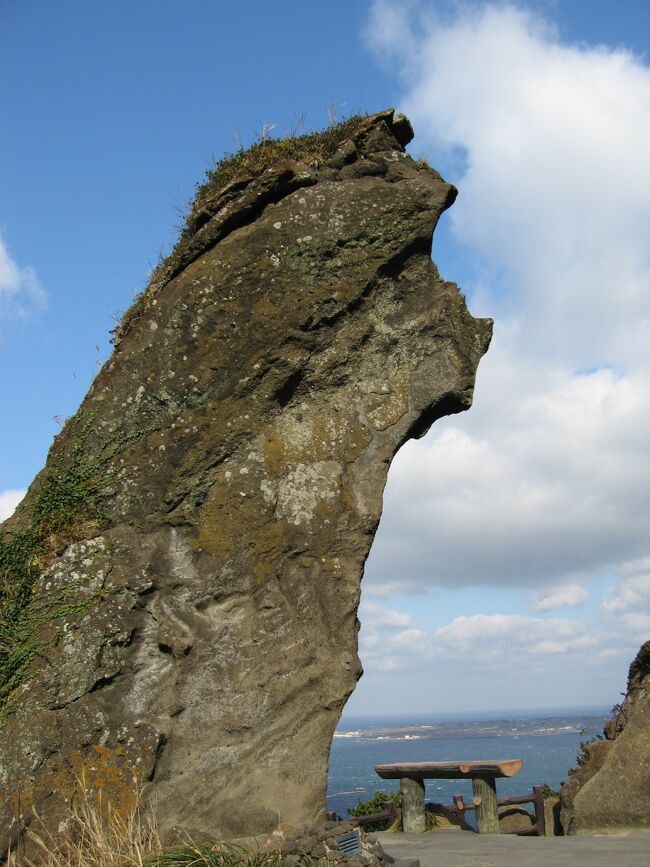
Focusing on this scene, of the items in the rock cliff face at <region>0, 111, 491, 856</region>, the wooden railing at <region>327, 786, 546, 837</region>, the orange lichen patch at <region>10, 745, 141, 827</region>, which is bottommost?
the wooden railing at <region>327, 786, 546, 837</region>

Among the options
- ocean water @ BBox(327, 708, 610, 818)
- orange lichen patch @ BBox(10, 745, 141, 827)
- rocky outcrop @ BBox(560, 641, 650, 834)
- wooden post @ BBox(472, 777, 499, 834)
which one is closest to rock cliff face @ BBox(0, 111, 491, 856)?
orange lichen patch @ BBox(10, 745, 141, 827)

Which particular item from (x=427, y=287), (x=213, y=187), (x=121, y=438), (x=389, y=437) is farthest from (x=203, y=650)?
(x=213, y=187)

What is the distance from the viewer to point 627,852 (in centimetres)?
780

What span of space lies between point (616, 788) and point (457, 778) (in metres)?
2.39

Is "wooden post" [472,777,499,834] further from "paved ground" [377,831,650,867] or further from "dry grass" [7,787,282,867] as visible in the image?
"dry grass" [7,787,282,867]

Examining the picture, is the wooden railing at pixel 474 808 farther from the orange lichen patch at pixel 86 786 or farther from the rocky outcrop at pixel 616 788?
the orange lichen patch at pixel 86 786

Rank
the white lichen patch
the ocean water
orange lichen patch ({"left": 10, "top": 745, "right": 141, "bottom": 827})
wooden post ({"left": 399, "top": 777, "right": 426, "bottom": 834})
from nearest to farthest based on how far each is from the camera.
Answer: orange lichen patch ({"left": 10, "top": 745, "right": 141, "bottom": 827}), the white lichen patch, wooden post ({"left": 399, "top": 777, "right": 426, "bottom": 834}), the ocean water

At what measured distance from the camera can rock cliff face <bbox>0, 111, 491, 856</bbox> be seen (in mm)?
7176

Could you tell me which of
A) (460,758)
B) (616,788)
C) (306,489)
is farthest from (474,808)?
(460,758)

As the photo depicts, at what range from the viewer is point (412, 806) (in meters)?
11.5

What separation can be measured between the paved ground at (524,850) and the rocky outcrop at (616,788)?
316 millimetres

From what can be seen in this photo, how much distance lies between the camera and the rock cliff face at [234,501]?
23.5 feet

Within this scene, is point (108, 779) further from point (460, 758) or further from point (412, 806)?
point (460, 758)

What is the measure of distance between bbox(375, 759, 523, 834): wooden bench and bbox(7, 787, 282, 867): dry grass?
5.20 m
